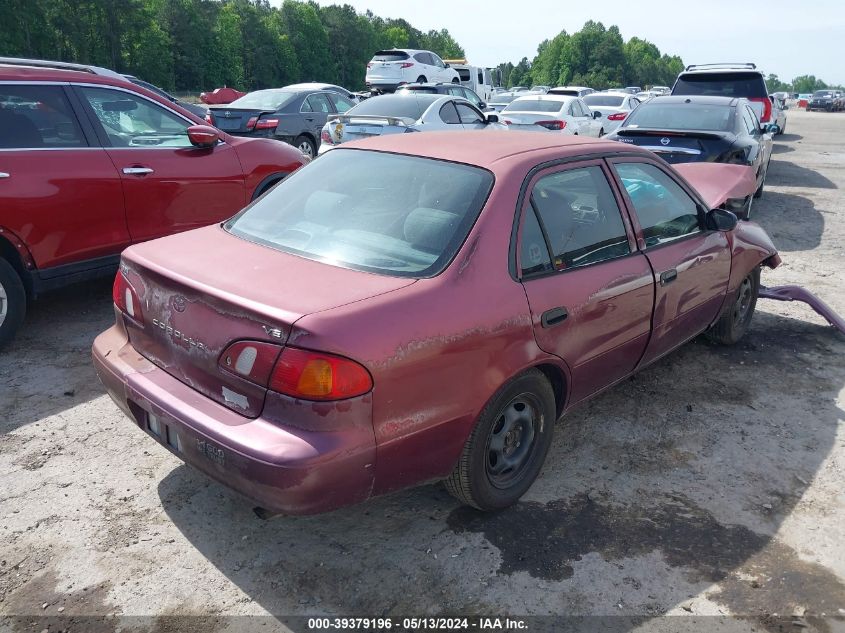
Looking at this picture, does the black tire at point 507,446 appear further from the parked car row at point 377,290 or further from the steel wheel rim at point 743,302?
the steel wheel rim at point 743,302

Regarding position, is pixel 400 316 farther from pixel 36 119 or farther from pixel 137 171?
pixel 36 119

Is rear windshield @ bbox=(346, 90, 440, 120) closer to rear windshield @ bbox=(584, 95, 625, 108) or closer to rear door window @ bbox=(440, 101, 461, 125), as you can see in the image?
rear door window @ bbox=(440, 101, 461, 125)

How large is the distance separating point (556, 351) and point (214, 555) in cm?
169

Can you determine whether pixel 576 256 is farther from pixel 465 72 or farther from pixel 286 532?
pixel 465 72

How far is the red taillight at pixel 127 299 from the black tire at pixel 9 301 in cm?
184

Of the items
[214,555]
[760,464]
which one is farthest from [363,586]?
[760,464]

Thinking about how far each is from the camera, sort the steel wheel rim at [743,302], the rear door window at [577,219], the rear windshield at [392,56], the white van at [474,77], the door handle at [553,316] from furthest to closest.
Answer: the white van at [474,77], the rear windshield at [392,56], the steel wheel rim at [743,302], the rear door window at [577,219], the door handle at [553,316]

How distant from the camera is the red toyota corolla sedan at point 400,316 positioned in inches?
98.6

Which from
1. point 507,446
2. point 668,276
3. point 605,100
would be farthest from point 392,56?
point 507,446

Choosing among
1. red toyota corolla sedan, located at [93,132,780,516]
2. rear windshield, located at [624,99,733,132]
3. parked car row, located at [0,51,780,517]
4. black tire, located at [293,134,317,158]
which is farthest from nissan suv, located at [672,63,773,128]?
red toyota corolla sedan, located at [93,132,780,516]

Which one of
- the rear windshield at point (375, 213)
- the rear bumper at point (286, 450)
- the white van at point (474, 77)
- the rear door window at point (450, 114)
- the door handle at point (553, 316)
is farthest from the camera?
the white van at point (474, 77)

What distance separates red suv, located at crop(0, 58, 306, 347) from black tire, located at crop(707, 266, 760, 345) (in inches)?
156

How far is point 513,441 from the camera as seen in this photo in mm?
3303

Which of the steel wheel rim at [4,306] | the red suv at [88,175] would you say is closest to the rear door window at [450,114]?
the red suv at [88,175]
